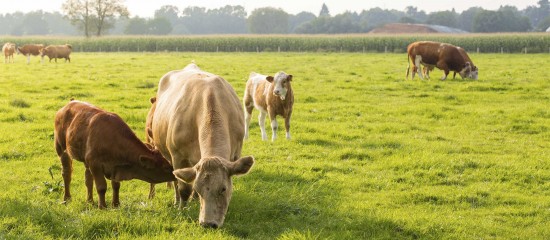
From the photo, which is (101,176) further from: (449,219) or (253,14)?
(253,14)

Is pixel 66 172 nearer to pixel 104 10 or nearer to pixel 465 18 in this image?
pixel 104 10

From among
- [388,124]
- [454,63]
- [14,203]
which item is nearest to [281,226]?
[14,203]

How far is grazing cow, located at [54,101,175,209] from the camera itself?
6.96m

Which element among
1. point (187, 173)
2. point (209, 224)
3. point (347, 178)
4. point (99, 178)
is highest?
point (187, 173)

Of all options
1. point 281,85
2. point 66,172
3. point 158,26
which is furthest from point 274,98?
point 158,26

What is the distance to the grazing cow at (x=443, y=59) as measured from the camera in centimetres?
2617

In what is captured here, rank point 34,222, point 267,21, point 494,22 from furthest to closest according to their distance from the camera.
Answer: point 267,21 < point 494,22 < point 34,222

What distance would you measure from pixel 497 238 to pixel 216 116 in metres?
3.40

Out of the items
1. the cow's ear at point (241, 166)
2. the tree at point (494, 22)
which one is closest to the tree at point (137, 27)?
the tree at point (494, 22)

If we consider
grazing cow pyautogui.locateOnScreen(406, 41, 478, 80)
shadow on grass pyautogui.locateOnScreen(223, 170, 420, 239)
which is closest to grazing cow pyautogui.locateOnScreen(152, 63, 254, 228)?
shadow on grass pyautogui.locateOnScreen(223, 170, 420, 239)

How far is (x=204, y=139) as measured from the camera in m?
6.41

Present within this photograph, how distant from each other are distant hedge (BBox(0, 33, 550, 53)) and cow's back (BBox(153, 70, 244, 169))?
172 ft

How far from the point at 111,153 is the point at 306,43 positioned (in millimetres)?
57038

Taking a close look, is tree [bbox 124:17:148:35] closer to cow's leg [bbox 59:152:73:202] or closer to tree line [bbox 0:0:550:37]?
tree line [bbox 0:0:550:37]
